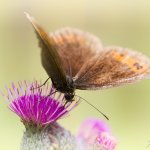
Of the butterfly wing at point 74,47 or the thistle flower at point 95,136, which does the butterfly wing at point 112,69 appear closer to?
the butterfly wing at point 74,47

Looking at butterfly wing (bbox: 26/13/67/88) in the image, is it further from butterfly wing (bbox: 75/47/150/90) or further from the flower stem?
the flower stem

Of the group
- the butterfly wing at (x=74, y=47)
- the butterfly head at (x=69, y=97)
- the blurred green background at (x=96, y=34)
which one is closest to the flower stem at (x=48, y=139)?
the butterfly head at (x=69, y=97)

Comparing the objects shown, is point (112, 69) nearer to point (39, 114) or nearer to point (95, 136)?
point (95, 136)

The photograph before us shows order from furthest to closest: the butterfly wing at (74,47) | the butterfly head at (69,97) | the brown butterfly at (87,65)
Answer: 1. the butterfly wing at (74,47)
2. the butterfly head at (69,97)
3. the brown butterfly at (87,65)

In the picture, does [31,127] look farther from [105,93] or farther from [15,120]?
[105,93]

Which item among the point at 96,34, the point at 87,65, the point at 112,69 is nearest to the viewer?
the point at 112,69

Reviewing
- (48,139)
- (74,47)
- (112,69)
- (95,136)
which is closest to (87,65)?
(112,69)
